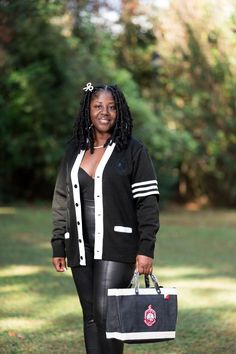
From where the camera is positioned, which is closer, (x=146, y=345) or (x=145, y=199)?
(x=145, y=199)

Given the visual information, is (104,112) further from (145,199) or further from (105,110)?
(145,199)

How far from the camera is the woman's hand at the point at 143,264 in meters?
4.34

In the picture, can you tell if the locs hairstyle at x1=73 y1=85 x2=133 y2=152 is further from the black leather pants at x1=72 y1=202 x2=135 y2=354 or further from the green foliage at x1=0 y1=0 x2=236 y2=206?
the green foliage at x1=0 y1=0 x2=236 y2=206

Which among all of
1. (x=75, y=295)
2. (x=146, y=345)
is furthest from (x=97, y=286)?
(x=75, y=295)

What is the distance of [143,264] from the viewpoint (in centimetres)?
434

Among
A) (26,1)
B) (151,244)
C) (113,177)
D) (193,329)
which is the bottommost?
(193,329)

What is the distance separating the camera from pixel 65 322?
737 cm

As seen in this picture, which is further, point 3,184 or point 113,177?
point 3,184

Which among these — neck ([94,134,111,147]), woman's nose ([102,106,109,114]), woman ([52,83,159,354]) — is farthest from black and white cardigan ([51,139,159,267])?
woman's nose ([102,106,109,114])

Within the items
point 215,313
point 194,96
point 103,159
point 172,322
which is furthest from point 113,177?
point 194,96

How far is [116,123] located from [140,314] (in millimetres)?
1198

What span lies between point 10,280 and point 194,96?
49.3ft

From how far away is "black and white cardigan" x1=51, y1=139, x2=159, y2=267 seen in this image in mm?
4414

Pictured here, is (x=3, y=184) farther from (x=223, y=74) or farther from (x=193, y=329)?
Result: (x=193, y=329)
